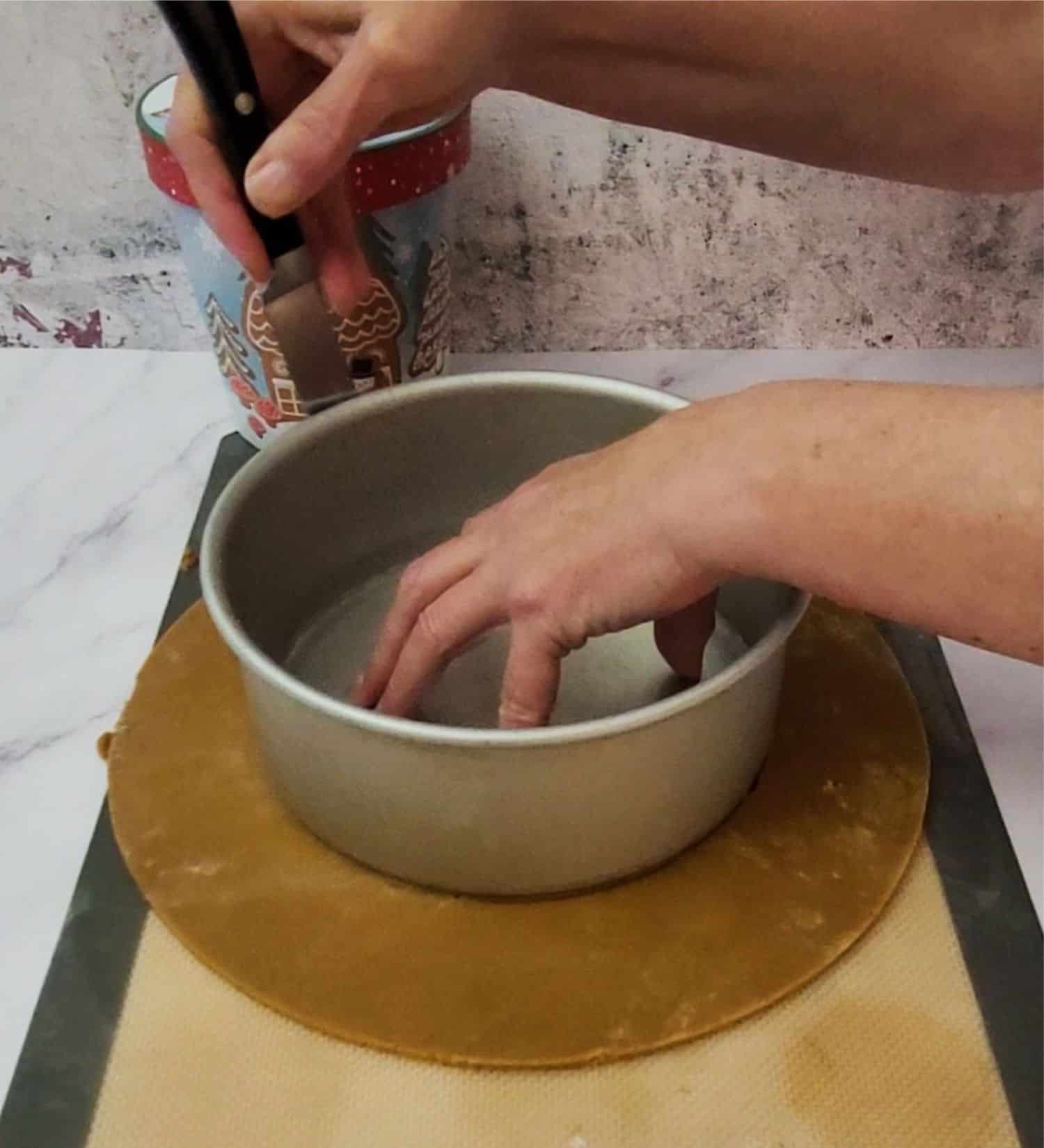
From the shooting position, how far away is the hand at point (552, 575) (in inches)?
16.5

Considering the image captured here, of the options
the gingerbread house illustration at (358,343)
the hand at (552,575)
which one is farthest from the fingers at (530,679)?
the gingerbread house illustration at (358,343)

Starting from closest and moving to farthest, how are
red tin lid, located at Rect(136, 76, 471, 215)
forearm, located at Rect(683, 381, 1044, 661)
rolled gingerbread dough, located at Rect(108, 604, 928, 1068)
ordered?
forearm, located at Rect(683, 381, 1044, 661)
rolled gingerbread dough, located at Rect(108, 604, 928, 1068)
red tin lid, located at Rect(136, 76, 471, 215)

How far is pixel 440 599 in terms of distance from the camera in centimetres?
47

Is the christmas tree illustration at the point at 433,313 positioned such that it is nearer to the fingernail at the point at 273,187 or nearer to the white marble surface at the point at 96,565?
the white marble surface at the point at 96,565

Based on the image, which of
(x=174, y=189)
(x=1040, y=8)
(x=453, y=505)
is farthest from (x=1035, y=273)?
(x=174, y=189)

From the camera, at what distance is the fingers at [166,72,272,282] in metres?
0.49

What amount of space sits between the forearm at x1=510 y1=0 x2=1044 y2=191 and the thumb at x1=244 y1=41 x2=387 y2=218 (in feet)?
0.31

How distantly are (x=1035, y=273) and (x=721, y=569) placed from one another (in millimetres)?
464

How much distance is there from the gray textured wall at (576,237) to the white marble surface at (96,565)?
21 millimetres

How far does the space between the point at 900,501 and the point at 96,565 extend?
456 millimetres

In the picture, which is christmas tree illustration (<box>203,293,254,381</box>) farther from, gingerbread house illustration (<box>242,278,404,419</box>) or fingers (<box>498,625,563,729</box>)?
fingers (<box>498,625,563,729</box>)

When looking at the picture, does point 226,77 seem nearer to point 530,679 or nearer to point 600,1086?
point 530,679

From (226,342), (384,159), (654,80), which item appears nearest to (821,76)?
(654,80)

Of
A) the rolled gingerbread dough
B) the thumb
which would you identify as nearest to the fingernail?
the thumb
